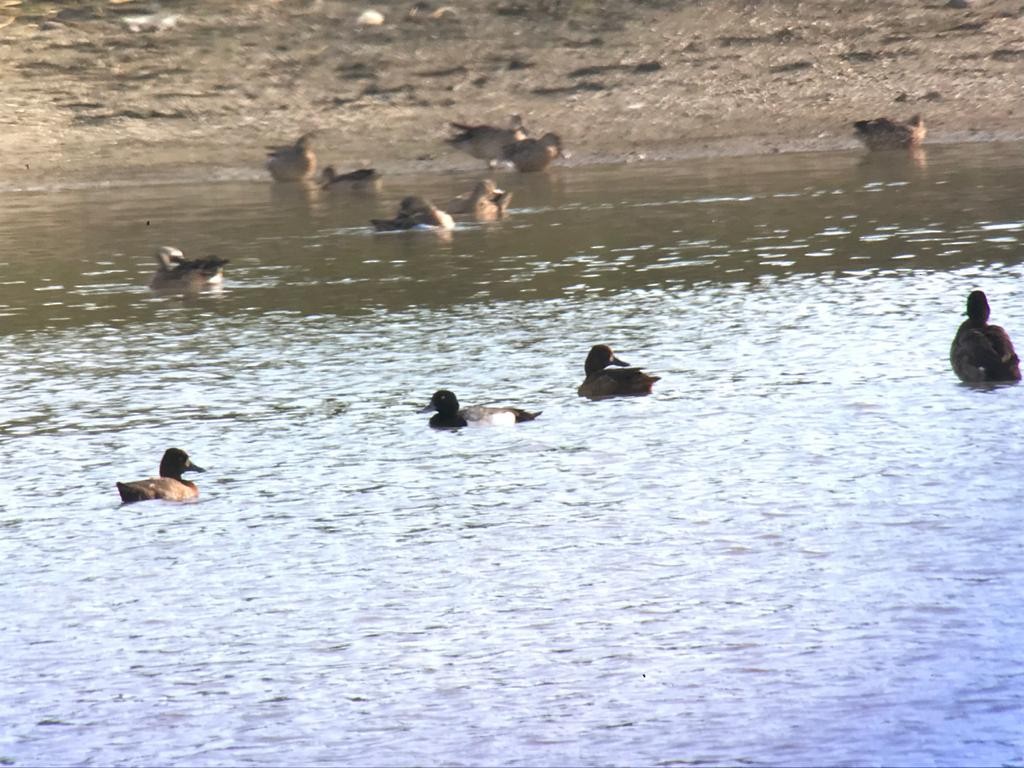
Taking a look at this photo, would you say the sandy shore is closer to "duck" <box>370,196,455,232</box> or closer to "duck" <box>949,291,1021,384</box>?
"duck" <box>370,196,455,232</box>

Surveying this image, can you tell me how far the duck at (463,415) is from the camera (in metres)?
13.1

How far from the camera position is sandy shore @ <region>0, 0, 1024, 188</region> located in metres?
31.3

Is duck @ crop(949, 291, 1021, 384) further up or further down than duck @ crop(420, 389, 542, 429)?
further up

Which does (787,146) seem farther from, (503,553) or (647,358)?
(503,553)

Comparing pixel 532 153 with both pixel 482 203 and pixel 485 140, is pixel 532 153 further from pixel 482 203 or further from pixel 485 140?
pixel 482 203

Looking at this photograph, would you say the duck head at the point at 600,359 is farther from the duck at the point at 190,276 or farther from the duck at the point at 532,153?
the duck at the point at 532,153

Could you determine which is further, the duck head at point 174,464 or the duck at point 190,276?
the duck at point 190,276

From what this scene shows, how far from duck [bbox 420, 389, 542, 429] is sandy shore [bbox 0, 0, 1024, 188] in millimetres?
17801

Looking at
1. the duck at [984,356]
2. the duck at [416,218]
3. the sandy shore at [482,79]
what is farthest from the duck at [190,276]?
the sandy shore at [482,79]

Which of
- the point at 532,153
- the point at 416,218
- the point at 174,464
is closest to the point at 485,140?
the point at 532,153

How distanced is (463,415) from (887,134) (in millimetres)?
17160

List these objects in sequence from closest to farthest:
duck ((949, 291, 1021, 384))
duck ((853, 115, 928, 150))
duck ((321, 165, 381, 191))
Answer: duck ((949, 291, 1021, 384))
duck ((321, 165, 381, 191))
duck ((853, 115, 928, 150))

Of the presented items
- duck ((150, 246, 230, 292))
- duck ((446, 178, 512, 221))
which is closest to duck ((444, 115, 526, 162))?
duck ((446, 178, 512, 221))

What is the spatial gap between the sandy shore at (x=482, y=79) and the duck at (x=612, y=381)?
16677mm
